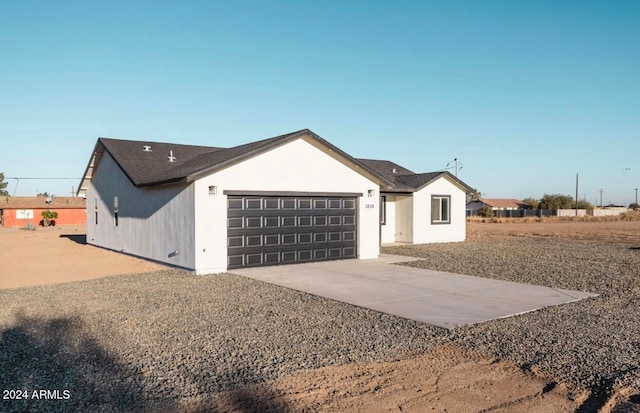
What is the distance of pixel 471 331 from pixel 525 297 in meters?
3.30

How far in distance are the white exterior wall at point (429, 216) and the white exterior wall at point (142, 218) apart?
40.0 ft

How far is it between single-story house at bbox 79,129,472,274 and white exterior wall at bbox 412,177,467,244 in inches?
232

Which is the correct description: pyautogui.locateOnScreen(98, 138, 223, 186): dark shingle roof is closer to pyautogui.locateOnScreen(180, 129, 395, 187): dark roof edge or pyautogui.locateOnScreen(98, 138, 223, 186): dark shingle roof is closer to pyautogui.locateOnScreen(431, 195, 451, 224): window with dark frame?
pyautogui.locateOnScreen(180, 129, 395, 187): dark roof edge

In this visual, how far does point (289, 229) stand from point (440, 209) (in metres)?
11.2

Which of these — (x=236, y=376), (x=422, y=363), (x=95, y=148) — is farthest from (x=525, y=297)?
(x=95, y=148)

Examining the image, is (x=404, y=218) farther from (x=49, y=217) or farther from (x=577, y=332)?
(x=49, y=217)

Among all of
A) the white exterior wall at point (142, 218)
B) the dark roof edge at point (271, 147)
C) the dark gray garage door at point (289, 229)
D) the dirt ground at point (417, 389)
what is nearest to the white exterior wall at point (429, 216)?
the dark roof edge at point (271, 147)

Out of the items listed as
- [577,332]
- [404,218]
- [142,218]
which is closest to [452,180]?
[404,218]

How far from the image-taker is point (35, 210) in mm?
51656

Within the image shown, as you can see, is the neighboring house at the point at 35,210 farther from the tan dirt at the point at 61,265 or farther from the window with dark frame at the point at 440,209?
the window with dark frame at the point at 440,209

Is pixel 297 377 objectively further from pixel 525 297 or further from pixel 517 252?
pixel 517 252

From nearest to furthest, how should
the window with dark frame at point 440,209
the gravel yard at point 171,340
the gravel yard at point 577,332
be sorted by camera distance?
the gravel yard at point 171,340
the gravel yard at point 577,332
the window with dark frame at point 440,209

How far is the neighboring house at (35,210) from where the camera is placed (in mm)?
50312

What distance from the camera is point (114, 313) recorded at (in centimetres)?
826
